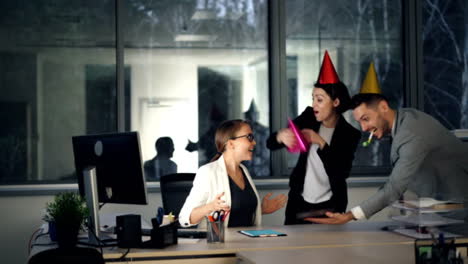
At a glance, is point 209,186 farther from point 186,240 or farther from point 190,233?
point 186,240

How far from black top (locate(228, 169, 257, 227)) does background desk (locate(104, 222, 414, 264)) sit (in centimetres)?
36

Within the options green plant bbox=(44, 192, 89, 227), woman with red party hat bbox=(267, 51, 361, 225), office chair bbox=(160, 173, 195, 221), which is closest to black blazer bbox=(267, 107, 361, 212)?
woman with red party hat bbox=(267, 51, 361, 225)

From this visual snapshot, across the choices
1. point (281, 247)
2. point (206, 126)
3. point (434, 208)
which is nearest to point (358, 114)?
point (434, 208)

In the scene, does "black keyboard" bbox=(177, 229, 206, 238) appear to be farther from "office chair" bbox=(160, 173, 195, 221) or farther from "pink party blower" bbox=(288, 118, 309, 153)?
"pink party blower" bbox=(288, 118, 309, 153)

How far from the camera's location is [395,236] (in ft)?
11.4

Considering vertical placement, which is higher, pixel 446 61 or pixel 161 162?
pixel 446 61

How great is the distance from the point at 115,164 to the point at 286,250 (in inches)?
38.5

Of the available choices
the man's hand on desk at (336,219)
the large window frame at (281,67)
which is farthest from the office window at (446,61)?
the man's hand on desk at (336,219)

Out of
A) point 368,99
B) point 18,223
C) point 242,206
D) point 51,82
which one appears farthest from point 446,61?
point 18,223

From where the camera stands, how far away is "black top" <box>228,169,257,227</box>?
3.81 metres

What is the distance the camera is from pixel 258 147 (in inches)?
227

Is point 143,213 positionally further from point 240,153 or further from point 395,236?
point 395,236

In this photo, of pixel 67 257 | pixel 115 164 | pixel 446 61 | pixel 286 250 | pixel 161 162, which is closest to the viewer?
pixel 67 257

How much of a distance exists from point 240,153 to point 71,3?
242cm
